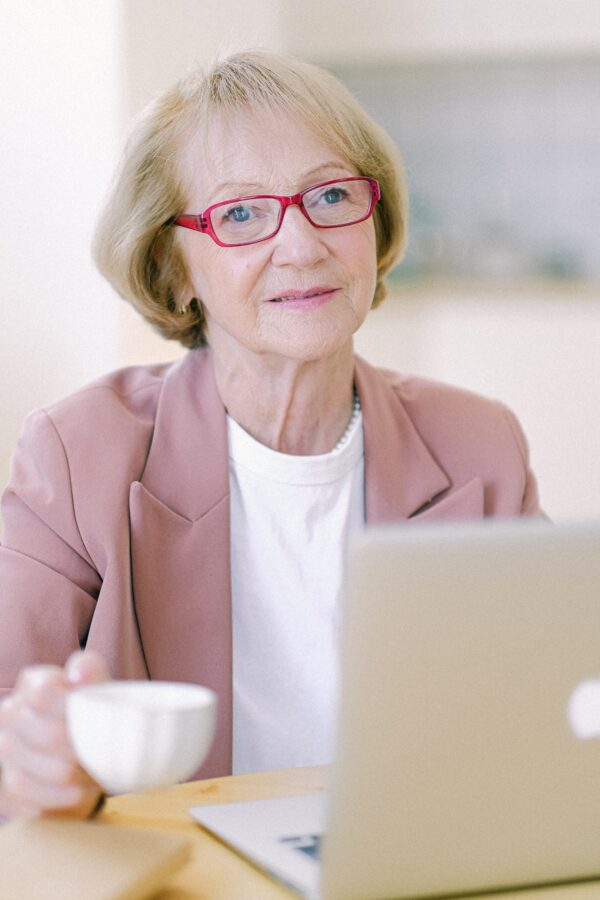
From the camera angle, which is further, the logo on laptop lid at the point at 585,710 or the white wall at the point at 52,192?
the white wall at the point at 52,192

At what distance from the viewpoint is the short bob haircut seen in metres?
1.64

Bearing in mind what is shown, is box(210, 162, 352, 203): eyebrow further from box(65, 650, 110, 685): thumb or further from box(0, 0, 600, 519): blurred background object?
box(0, 0, 600, 519): blurred background object

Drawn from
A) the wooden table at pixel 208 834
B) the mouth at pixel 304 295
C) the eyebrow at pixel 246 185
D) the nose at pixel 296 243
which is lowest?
the wooden table at pixel 208 834

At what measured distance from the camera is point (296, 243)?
1.59 metres

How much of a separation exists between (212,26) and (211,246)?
113 inches

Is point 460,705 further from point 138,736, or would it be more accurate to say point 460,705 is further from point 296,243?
point 296,243

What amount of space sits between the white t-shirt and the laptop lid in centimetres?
76

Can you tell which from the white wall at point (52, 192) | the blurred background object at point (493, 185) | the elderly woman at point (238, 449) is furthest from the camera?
the blurred background object at point (493, 185)

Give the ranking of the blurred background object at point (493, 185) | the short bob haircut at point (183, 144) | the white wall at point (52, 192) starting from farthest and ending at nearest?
1. the blurred background object at point (493, 185)
2. the white wall at point (52, 192)
3. the short bob haircut at point (183, 144)

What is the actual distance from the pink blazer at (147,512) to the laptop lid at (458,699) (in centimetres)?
68

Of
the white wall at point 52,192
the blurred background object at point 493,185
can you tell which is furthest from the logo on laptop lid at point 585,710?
the blurred background object at point 493,185

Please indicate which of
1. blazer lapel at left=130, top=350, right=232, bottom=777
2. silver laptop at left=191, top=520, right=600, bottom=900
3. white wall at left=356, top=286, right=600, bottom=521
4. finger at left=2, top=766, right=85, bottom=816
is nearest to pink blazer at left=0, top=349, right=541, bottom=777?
blazer lapel at left=130, top=350, right=232, bottom=777

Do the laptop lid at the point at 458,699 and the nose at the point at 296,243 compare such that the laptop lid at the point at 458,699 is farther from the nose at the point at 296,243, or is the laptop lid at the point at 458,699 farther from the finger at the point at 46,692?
the nose at the point at 296,243

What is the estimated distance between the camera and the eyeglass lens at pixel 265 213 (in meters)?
1.62
